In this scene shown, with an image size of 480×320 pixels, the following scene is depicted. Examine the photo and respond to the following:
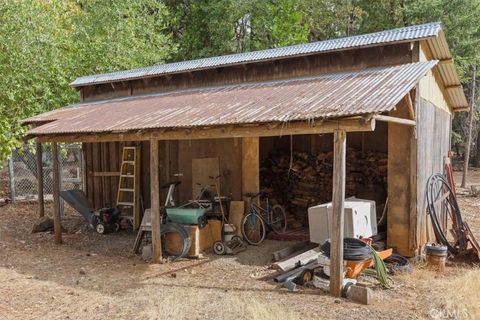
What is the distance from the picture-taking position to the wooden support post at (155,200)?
670cm

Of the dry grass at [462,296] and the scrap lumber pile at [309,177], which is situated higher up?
the scrap lumber pile at [309,177]

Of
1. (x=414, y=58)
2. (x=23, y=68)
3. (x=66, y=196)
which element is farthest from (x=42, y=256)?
(x=414, y=58)

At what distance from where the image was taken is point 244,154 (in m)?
8.45

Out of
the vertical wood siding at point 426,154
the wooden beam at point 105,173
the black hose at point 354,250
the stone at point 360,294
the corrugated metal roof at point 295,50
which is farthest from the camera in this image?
the wooden beam at point 105,173

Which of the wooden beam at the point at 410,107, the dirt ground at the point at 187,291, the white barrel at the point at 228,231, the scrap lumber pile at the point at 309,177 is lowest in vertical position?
the dirt ground at the point at 187,291

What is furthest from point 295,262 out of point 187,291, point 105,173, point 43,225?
point 43,225

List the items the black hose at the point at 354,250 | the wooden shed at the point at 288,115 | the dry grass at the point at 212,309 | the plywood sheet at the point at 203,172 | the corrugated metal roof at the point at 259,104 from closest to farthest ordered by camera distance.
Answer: the dry grass at the point at 212,309 < the corrugated metal roof at the point at 259,104 < the black hose at the point at 354,250 < the wooden shed at the point at 288,115 < the plywood sheet at the point at 203,172

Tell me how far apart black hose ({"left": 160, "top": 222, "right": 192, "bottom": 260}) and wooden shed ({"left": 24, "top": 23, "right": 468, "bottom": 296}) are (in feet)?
2.04

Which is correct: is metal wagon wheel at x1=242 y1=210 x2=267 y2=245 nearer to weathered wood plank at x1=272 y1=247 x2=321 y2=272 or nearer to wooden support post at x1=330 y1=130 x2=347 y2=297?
weathered wood plank at x1=272 y1=247 x2=321 y2=272

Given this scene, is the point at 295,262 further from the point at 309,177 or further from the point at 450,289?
the point at 309,177

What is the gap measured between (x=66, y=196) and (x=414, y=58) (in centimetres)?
763

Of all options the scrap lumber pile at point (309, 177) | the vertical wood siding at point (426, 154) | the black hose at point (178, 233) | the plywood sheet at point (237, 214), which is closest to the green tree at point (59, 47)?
the black hose at point (178, 233)

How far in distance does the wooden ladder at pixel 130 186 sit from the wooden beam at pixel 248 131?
6.76ft

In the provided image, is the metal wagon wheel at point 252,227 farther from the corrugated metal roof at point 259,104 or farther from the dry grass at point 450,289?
the dry grass at point 450,289
